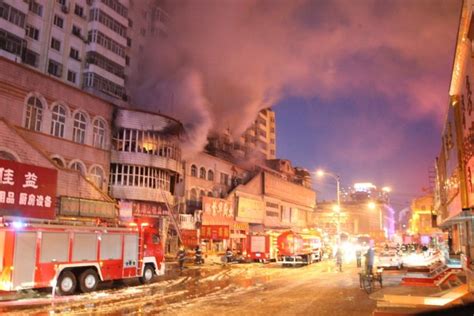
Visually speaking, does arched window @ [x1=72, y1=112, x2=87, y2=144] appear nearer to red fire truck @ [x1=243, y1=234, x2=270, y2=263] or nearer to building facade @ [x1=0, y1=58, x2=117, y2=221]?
building facade @ [x1=0, y1=58, x2=117, y2=221]

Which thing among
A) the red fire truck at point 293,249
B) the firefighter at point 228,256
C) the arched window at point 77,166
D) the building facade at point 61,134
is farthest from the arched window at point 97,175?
the red fire truck at point 293,249

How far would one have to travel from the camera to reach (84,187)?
31031 millimetres

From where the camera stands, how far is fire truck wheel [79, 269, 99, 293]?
55.2 ft

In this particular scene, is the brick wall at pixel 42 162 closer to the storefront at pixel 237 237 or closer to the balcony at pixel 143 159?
the balcony at pixel 143 159

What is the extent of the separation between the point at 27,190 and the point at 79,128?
979 centimetres

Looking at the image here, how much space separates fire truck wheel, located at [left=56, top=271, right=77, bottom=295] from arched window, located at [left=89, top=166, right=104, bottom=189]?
64.4ft

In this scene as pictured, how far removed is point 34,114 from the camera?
1196 inches

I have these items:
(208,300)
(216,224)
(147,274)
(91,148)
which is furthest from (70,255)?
(216,224)

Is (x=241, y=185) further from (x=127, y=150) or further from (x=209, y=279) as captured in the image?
(x=209, y=279)

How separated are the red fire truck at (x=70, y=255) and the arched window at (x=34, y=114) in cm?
1436

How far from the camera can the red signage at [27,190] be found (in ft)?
78.8

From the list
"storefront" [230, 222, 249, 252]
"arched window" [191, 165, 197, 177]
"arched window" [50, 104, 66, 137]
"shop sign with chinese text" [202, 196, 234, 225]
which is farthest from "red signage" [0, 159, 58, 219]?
"arched window" [191, 165, 197, 177]

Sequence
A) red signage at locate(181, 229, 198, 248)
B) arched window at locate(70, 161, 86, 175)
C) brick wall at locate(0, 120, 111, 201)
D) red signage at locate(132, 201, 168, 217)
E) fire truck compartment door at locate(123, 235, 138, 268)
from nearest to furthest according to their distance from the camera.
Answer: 1. fire truck compartment door at locate(123, 235, 138, 268)
2. brick wall at locate(0, 120, 111, 201)
3. arched window at locate(70, 161, 86, 175)
4. red signage at locate(132, 201, 168, 217)
5. red signage at locate(181, 229, 198, 248)

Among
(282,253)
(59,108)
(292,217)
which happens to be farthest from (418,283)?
(292,217)
